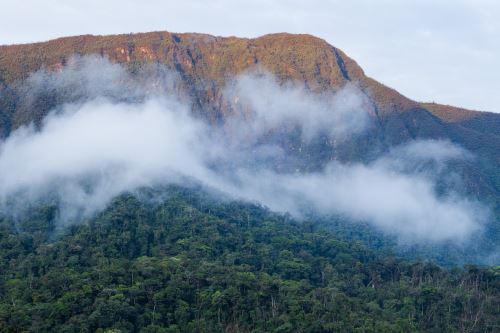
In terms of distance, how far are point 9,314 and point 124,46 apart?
65284 millimetres

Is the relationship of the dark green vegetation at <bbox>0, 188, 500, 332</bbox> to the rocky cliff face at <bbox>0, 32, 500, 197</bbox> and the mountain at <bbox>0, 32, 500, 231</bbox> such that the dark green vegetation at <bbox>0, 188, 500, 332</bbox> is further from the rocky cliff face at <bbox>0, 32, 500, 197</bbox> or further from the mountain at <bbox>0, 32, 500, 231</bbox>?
the rocky cliff face at <bbox>0, 32, 500, 197</bbox>

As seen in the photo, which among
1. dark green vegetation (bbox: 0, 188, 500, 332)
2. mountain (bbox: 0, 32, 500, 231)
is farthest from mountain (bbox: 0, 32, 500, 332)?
mountain (bbox: 0, 32, 500, 231)

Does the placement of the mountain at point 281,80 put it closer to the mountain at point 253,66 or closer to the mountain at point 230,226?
the mountain at point 253,66

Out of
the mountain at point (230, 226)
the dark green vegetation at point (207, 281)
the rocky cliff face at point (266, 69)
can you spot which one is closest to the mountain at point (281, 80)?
the rocky cliff face at point (266, 69)

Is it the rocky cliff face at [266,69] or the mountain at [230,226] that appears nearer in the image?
the mountain at [230,226]

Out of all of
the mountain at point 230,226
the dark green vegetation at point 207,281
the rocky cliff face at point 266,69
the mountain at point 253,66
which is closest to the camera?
the dark green vegetation at point 207,281

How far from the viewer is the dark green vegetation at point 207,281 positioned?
49.5 meters

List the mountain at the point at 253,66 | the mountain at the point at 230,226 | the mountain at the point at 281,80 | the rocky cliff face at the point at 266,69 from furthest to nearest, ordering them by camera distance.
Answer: the mountain at the point at 253,66
the rocky cliff face at the point at 266,69
the mountain at the point at 281,80
the mountain at the point at 230,226

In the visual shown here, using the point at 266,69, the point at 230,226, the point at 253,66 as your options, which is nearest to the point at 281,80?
the point at 266,69

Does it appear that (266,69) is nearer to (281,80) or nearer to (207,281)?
(281,80)

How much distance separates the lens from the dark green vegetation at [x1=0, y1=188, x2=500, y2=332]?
163ft

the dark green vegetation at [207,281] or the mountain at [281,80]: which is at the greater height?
the mountain at [281,80]

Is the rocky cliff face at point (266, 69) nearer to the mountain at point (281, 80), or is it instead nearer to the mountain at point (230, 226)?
the mountain at point (281, 80)

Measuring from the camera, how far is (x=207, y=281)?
55000 millimetres
